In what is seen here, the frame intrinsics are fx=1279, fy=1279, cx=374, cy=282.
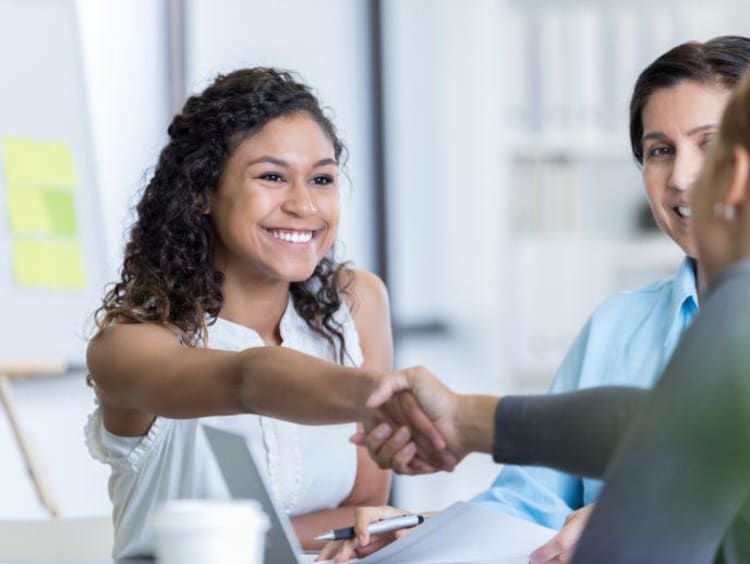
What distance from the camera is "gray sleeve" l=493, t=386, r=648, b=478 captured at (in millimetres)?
969

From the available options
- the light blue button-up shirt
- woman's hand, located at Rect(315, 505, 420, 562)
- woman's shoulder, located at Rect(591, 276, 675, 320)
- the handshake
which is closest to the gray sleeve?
the handshake

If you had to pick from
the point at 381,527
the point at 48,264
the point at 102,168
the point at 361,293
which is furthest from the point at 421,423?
the point at 102,168

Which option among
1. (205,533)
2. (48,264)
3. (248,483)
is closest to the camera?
(205,533)

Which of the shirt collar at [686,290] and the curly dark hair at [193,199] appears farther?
the curly dark hair at [193,199]

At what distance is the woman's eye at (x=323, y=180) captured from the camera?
2.03 m

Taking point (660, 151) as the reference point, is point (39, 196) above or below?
below

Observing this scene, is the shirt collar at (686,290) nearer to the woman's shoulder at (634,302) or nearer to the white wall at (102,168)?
the woman's shoulder at (634,302)

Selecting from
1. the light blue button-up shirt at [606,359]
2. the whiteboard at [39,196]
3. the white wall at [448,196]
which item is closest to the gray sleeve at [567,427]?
the light blue button-up shirt at [606,359]

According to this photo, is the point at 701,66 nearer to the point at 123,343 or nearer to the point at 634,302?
the point at 634,302

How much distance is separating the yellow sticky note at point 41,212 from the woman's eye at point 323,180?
1596 millimetres

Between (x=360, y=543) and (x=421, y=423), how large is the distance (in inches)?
10.7

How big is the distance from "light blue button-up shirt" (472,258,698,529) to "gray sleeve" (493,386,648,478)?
68cm

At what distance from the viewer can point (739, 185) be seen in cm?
90

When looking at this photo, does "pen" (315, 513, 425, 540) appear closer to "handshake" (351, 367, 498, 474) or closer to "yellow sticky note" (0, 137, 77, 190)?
"handshake" (351, 367, 498, 474)
